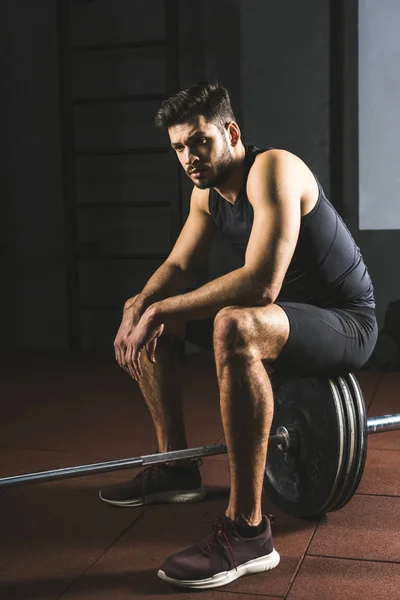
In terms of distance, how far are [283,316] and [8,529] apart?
0.91 m

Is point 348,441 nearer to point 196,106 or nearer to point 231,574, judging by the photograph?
point 231,574

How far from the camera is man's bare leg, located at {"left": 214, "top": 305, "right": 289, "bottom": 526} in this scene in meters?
1.72

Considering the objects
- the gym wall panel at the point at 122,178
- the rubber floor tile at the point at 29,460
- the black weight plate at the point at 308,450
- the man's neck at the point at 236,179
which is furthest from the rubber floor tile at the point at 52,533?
the gym wall panel at the point at 122,178

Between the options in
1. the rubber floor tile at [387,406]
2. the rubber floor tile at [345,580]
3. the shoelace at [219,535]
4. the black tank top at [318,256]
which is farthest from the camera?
the rubber floor tile at [387,406]

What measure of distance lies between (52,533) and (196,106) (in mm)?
1125

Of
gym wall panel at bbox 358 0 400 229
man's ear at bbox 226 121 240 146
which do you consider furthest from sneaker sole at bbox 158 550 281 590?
gym wall panel at bbox 358 0 400 229

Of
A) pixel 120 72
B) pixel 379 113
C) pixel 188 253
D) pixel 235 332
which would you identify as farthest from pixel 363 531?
pixel 120 72

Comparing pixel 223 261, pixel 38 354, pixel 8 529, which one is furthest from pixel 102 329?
pixel 8 529

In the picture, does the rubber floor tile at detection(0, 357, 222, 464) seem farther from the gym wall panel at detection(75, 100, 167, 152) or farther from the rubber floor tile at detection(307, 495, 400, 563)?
the gym wall panel at detection(75, 100, 167, 152)

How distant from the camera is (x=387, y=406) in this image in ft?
10.5

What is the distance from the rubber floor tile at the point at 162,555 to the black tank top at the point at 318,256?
59 centimetres

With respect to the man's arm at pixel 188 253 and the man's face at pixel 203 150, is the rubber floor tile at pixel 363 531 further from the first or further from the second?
the man's face at pixel 203 150

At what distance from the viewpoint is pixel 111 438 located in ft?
9.27

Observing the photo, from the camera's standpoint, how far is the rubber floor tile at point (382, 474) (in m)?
2.26
